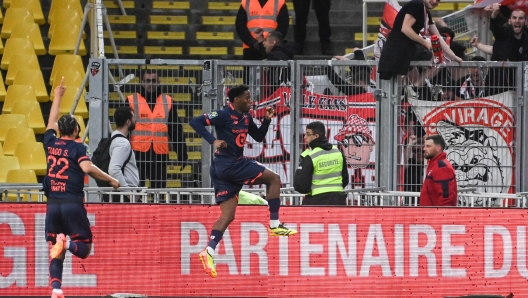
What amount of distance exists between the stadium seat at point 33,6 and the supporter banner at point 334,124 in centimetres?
754

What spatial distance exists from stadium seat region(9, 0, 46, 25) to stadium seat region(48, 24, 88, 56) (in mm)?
988

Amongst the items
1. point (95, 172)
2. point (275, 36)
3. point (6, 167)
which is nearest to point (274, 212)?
point (95, 172)

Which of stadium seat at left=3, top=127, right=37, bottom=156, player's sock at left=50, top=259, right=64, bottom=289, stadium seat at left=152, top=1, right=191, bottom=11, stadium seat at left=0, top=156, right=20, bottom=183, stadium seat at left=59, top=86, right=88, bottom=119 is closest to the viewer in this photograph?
player's sock at left=50, top=259, right=64, bottom=289

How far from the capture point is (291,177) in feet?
49.3

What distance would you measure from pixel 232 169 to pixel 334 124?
2.65m

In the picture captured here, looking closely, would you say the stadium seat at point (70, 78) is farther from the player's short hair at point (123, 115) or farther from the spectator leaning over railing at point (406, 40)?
the spectator leaning over railing at point (406, 40)

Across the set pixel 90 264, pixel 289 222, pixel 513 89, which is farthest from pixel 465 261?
pixel 90 264

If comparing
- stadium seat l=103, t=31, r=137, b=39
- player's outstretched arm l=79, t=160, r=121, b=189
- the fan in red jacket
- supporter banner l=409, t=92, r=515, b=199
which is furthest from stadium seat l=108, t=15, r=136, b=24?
player's outstretched arm l=79, t=160, r=121, b=189

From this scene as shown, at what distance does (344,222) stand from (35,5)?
1025cm

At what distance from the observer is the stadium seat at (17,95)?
19.2 m

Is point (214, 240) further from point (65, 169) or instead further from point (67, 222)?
point (65, 169)

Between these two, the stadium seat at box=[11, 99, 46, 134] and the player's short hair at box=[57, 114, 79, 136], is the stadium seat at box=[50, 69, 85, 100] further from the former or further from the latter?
the player's short hair at box=[57, 114, 79, 136]

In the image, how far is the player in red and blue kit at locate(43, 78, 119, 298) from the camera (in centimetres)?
1207

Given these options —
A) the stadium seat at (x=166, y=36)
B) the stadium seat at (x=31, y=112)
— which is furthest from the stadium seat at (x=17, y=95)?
the stadium seat at (x=166, y=36)
